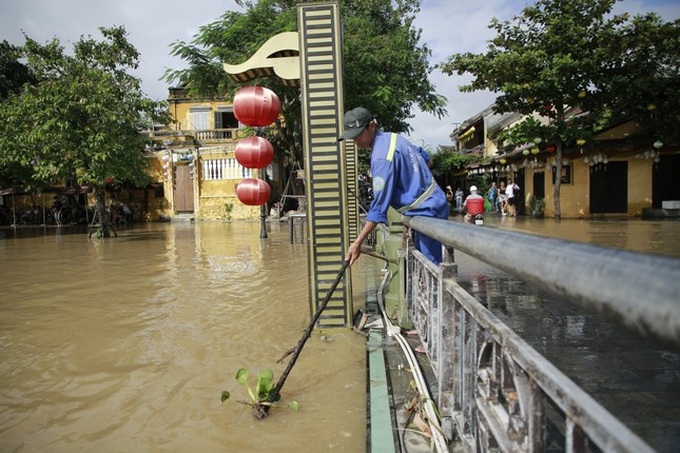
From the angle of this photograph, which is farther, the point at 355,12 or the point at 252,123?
the point at 355,12

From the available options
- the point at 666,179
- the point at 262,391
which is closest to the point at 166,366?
the point at 262,391

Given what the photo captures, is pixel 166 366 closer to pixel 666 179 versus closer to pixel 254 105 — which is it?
pixel 254 105

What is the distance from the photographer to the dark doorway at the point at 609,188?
64.0ft

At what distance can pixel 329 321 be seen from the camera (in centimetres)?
441

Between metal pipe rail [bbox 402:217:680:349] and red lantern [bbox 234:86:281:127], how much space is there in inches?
285

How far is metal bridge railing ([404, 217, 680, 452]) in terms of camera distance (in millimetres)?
686

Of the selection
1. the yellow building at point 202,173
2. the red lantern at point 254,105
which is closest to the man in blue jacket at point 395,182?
the red lantern at point 254,105

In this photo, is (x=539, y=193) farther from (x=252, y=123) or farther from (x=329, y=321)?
(x=329, y=321)

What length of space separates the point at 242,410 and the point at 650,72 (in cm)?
1961

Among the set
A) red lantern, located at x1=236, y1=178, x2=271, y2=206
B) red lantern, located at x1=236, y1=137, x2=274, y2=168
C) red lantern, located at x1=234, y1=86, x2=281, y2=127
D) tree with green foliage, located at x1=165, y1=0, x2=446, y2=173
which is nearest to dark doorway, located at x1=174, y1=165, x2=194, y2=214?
tree with green foliage, located at x1=165, y1=0, x2=446, y2=173

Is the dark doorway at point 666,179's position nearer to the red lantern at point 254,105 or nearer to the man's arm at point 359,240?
the red lantern at point 254,105

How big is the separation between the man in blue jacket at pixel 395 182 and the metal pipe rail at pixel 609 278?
210 centimetres

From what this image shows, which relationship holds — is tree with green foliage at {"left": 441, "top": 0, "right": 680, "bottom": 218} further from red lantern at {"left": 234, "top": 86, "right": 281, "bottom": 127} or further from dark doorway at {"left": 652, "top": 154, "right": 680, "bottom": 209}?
red lantern at {"left": 234, "top": 86, "right": 281, "bottom": 127}

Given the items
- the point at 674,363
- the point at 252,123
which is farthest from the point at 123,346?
the point at 252,123
